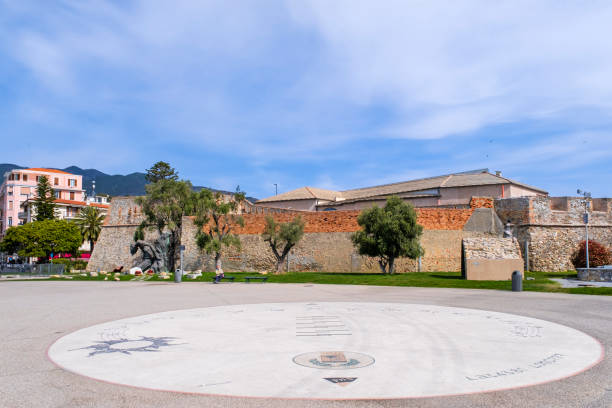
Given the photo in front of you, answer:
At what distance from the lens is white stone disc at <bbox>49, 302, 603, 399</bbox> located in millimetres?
5895

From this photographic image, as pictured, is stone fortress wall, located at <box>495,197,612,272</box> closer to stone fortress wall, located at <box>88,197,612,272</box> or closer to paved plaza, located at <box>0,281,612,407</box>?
stone fortress wall, located at <box>88,197,612,272</box>

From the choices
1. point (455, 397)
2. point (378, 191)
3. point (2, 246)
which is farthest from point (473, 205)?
point (2, 246)

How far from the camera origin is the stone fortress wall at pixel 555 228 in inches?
1344

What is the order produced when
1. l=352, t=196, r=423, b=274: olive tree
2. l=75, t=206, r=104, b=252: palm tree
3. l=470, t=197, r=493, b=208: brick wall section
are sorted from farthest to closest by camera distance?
l=75, t=206, r=104, b=252: palm tree
l=470, t=197, r=493, b=208: brick wall section
l=352, t=196, r=423, b=274: olive tree

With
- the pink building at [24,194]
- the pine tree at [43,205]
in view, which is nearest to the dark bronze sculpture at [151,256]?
the pine tree at [43,205]

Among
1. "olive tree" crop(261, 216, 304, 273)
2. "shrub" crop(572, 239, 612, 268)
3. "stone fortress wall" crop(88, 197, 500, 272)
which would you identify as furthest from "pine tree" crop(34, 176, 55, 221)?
"shrub" crop(572, 239, 612, 268)

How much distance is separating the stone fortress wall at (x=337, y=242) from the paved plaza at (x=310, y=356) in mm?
21106

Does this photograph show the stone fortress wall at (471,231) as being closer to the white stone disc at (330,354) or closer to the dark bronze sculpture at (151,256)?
the dark bronze sculpture at (151,256)

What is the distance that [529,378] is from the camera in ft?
20.1

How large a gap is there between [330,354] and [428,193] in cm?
4450

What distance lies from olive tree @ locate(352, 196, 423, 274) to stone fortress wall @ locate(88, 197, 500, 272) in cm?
336

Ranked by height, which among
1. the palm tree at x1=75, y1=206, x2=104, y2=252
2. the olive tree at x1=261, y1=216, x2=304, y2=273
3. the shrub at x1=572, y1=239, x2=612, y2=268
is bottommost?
the shrub at x1=572, y1=239, x2=612, y2=268

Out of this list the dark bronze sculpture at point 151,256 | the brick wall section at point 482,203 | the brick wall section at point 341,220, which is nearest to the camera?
the brick wall section at point 341,220

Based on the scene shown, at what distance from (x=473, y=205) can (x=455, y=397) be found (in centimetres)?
3262
